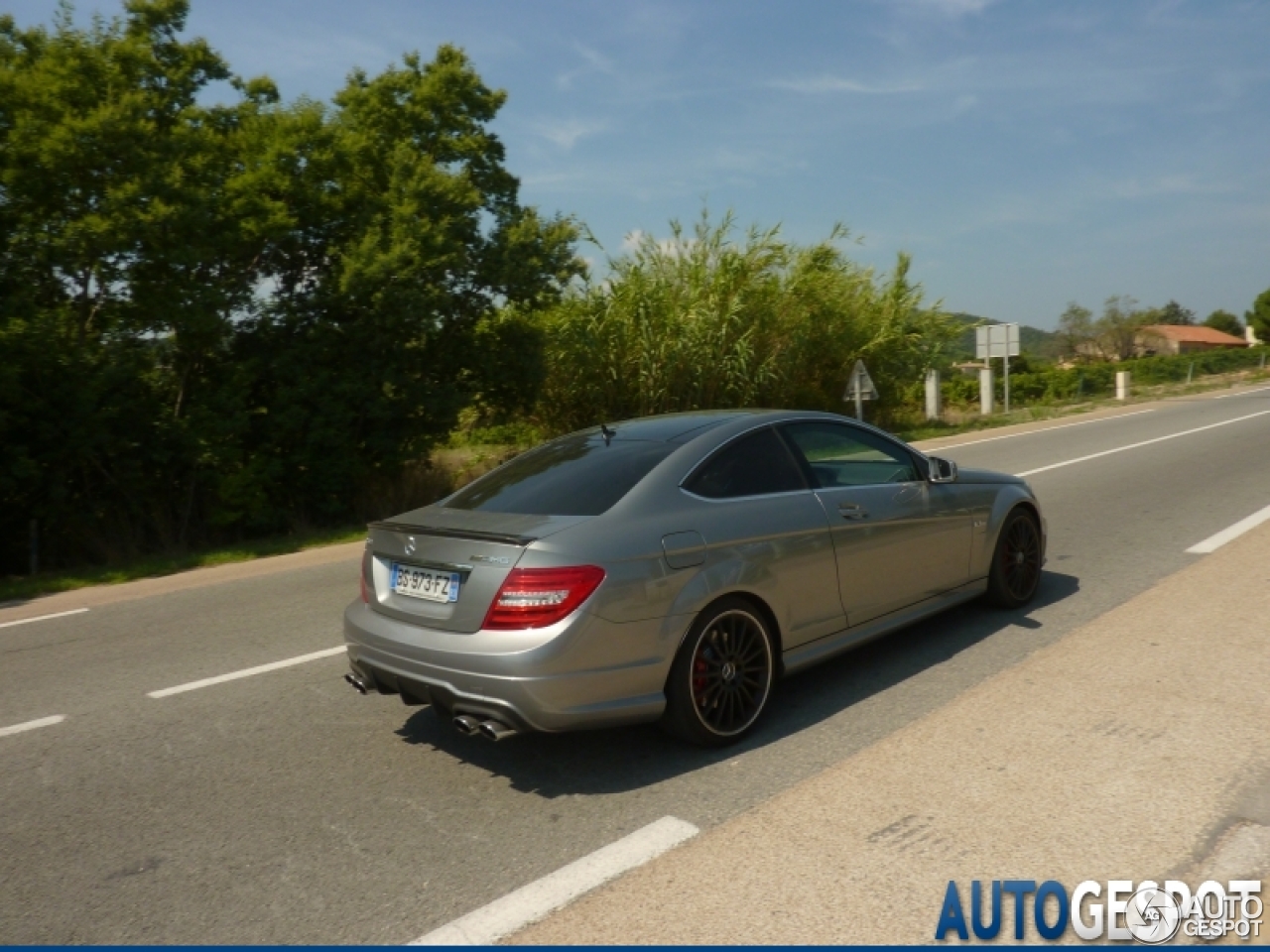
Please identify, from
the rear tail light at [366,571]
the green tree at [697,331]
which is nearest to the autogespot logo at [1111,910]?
the rear tail light at [366,571]

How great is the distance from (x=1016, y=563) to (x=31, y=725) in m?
5.91

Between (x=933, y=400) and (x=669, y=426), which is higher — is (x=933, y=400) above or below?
below

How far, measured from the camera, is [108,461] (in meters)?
13.8

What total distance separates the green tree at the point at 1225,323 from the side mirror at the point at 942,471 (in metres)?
161

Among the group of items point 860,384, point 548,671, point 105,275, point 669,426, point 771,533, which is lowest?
point 548,671

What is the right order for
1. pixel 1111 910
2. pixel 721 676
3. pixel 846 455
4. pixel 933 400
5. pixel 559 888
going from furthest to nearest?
pixel 933 400 → pixel 846 455 → pixel 721 676 → pixel 559 888 → pixel 1111 910

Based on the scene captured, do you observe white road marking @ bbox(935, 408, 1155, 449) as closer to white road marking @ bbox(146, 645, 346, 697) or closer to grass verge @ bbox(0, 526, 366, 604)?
grass verge @ bbox(0, 526, 366, 604)

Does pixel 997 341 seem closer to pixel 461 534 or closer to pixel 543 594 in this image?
pixel 461 534

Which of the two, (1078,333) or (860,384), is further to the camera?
(1078,333)

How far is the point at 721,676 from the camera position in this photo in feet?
15.6

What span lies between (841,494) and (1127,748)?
181 cm

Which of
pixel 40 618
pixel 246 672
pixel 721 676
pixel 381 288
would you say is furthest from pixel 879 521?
pixel 381 288

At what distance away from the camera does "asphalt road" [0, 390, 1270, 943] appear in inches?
142

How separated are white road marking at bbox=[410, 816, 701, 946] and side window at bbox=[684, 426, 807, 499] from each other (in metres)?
1.61
